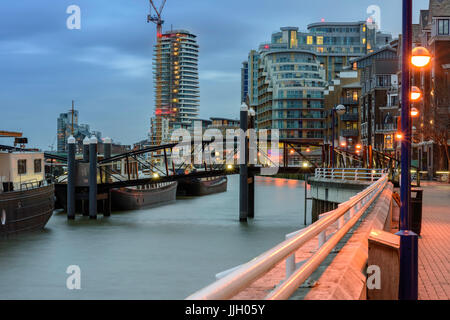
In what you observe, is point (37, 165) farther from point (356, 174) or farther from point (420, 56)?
point (420, 56)

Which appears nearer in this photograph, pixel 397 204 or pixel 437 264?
pixel 437 264

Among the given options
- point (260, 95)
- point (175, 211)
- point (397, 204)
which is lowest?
point (175, 211)

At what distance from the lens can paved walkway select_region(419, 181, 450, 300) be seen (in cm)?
1051

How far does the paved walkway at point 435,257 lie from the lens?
10.5m

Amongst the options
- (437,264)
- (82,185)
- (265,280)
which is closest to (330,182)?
(82,185)

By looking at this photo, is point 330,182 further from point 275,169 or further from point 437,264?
point 437,264

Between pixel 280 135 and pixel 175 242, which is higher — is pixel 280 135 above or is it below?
above

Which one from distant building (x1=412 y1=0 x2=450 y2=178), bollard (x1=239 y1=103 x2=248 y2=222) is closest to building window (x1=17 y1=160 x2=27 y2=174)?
bollard (x1=239 y1=103 x2=248 y2=222)

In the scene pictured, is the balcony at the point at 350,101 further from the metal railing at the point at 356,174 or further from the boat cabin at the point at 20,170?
the boat cabin at the point at 20,170

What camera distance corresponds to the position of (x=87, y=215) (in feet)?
153

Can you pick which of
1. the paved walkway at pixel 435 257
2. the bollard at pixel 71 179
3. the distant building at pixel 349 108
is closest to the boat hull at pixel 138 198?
the bollard at pixel 71 179

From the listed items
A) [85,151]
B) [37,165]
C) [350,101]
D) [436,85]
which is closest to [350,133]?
[350,101]

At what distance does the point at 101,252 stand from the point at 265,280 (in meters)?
26.1

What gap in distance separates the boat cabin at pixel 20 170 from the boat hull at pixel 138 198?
1470 cm
